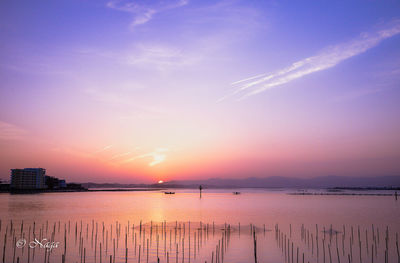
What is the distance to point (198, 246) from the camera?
94.8 ft

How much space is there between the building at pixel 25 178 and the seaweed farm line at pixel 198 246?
14625 cm

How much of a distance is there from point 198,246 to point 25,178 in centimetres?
16685

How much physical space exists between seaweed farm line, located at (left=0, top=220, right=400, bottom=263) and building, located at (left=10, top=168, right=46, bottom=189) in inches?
5758

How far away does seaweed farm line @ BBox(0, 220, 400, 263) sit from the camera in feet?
80.7

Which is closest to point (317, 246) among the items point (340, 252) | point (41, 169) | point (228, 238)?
point (340, 252)

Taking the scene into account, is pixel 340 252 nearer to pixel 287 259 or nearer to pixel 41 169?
pixel 287 259

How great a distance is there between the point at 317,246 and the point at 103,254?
19.1 m

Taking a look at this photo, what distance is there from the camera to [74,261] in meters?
23.4
